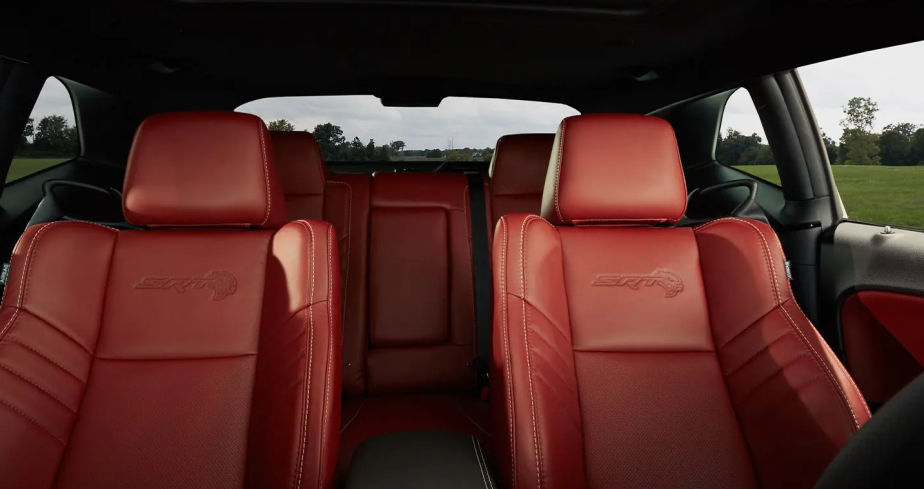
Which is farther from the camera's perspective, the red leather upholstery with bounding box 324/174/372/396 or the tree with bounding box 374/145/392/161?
the tree with bounding box 374/145/392/161

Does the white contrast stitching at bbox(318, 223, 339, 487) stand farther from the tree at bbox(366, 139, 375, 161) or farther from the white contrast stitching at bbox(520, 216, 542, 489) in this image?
the tree at bbox(366, 139, 375, 161)

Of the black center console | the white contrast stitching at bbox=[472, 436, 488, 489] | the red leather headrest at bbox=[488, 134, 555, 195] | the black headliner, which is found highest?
the black headliner

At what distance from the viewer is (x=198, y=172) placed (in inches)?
67.7

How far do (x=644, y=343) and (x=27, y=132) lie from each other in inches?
110

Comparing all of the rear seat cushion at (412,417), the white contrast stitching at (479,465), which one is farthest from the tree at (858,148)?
the white contrast stitching at (479,465)

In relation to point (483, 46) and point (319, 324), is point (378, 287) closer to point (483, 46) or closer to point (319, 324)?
point (319, 324)

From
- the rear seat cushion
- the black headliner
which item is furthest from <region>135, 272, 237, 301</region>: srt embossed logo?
the black headliner

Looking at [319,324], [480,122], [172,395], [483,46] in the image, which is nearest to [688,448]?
[319,324]

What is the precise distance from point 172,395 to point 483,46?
2.23 m

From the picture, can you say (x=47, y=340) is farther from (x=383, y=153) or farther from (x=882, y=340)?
(x=882, y=340)

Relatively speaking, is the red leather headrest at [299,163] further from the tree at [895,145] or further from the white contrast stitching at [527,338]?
the tree at [895,145]

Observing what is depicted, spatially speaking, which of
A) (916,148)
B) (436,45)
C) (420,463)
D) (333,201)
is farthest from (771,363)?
(436,45)

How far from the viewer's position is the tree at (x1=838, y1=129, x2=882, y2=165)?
2.27 meters

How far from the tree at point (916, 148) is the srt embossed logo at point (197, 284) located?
2.40 metres
